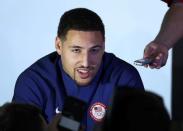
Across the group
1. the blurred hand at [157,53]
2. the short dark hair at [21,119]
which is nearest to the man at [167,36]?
the blurred hand at [157,53]

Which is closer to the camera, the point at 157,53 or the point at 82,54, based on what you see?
the point at 157,53

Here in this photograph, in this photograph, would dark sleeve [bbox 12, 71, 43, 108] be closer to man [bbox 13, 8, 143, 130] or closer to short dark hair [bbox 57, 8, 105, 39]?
man [bbox 13, 8, 143, 130]

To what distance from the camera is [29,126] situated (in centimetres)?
45

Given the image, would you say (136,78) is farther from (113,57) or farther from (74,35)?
(74,35)

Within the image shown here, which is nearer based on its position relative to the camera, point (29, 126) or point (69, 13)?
point (29, 126)

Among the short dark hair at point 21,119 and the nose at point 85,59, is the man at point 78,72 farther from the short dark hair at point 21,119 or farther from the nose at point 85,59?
the short dark hair at point 21,119

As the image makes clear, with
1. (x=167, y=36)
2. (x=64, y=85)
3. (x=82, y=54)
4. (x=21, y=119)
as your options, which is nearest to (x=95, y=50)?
(x=82, y=54)

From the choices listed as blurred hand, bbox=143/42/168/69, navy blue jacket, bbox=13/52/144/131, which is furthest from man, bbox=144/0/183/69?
→ navy blue jacket, bbox=13/52/144/131

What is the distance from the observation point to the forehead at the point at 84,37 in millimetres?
1460

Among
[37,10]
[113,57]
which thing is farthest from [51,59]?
[37,10]

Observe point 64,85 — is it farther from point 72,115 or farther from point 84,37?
point 72,115

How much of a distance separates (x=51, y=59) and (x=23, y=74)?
0.11m

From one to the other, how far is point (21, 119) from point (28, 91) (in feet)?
3.21

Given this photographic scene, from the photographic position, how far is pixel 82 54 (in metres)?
1.44
